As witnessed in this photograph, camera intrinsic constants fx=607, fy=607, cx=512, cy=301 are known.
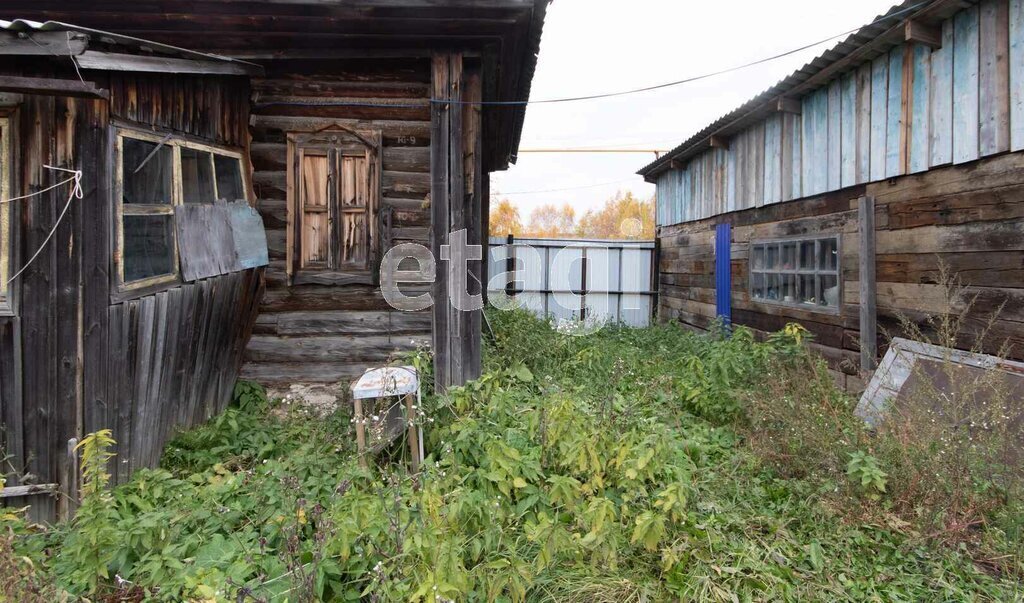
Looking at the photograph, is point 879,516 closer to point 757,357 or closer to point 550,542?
point 550,542

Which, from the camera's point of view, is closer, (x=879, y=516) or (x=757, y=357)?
(x=879, y=516)

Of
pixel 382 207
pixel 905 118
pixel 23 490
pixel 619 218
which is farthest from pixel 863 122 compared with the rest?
pixel 619 218

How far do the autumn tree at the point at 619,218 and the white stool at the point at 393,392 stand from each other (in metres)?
41.0

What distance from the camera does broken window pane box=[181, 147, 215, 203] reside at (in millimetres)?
4535

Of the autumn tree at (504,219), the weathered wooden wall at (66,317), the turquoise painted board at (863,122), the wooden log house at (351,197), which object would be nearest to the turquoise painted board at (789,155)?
the turquoise painted board at (863,122)

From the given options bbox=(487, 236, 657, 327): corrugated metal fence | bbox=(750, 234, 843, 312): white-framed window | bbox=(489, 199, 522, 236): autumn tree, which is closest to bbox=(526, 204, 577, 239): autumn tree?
bbox=(489, 199, 522, 236): autumn tree

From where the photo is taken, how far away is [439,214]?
16.8ft

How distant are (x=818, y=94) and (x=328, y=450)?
6.77m

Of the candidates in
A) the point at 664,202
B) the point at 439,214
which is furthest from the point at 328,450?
the point at 664,202

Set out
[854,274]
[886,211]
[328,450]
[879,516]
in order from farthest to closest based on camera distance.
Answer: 1. [854,274]
2. [886,211]
3. [328,450]
4. [879,516]

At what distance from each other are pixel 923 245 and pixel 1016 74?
157 cm

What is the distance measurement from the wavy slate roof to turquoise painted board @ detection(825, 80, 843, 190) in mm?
183

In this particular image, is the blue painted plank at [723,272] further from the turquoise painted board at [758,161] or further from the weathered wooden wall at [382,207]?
the weathered wooden wall at [382,207]

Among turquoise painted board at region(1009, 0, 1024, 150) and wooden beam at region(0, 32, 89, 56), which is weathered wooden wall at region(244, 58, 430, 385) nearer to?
wooden beam at region(0, 32, 89, 56)
